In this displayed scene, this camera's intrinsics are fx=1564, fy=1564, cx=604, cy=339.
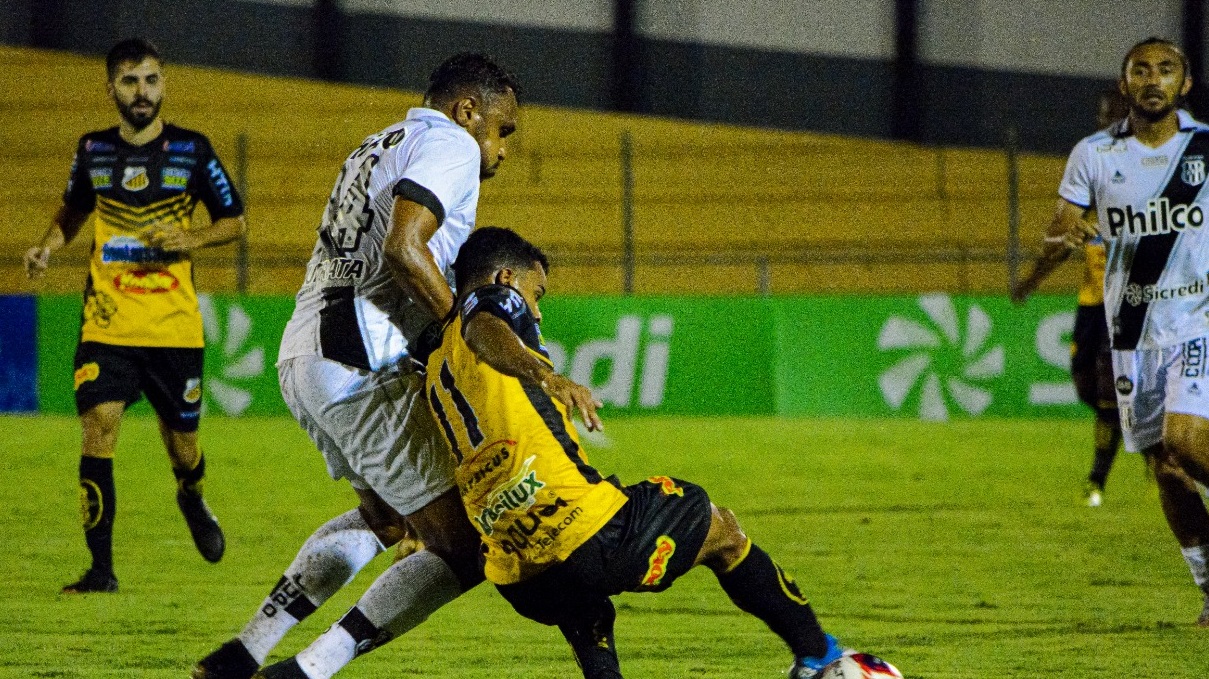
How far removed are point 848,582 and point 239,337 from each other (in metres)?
8.64

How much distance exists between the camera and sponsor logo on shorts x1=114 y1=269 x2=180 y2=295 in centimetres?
636

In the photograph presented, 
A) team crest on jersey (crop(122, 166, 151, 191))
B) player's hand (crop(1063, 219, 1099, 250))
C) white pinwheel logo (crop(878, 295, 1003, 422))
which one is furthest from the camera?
white pinwheel logo (crop(878, 295, 1003, 422))

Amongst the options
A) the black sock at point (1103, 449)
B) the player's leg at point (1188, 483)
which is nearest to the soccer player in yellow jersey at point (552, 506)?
the player's leg at point (1188, 483)

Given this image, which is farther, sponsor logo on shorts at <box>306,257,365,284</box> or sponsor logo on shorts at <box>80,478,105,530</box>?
sponsor logo on shorts at <box>80,478,105,530</box>

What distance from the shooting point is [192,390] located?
21.2 feet

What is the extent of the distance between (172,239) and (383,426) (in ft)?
7.71

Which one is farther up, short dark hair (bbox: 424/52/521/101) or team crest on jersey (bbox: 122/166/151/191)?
short dark hair (bbox: 424/52/521/101)

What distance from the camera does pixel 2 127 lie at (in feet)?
62.2

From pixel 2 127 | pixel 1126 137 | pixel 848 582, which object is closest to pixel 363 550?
pixel 848 582

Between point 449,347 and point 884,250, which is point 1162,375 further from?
point 884,250

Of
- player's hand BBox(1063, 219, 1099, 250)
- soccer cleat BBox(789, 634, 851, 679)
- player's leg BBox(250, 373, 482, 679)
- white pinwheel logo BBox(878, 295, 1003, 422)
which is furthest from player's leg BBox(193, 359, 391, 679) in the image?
white pinwheel logo BBox(878, 295, 1003, 422)

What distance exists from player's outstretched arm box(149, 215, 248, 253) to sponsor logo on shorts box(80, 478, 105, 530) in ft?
3.24

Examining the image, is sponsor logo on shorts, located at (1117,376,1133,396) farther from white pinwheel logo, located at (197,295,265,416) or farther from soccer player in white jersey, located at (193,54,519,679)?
white pinwheel logo, located at (197,295,265,416)

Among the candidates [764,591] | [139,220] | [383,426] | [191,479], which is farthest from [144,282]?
[764,591]
